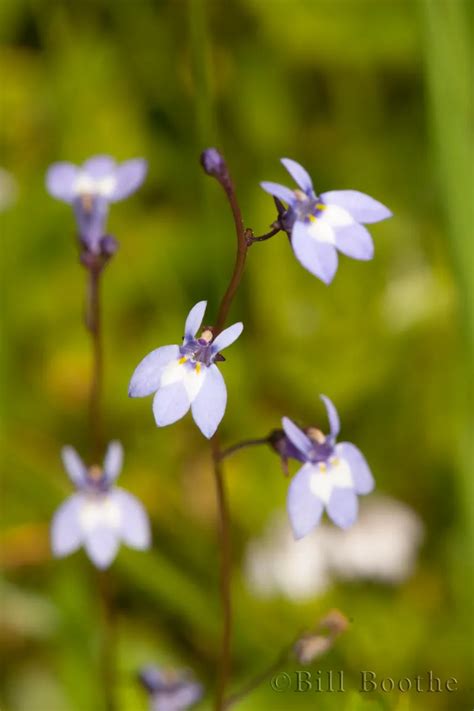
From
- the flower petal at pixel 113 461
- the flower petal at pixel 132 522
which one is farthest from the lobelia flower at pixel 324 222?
the flower petal at pixel 132 522

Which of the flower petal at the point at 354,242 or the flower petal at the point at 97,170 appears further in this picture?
the flower petal at the point at 97,170

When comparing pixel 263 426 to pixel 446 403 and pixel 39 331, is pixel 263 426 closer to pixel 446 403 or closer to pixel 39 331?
pixel 446 403

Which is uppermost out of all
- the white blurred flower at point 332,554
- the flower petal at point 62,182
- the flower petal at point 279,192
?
the flower petal at point 62,182

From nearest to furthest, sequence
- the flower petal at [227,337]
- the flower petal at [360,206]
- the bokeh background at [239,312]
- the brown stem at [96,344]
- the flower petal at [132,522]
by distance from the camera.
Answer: the flower petal at [227,337] → the flower petal at [360,206] → the brown stem at [96,344] → the flower petal at [132,522] → the bokeh background at [239,312]

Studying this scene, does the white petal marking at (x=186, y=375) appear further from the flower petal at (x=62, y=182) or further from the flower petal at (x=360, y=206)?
the flower petal at (x=62, y=182)

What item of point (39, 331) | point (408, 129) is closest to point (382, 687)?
point (39, 331)

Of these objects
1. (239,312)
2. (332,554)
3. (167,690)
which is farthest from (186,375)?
(239,312)

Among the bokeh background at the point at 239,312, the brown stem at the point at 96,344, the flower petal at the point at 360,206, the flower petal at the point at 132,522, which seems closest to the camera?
the flower petal at the point at 360,206
